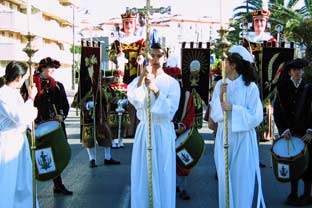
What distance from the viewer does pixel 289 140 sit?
7.09m

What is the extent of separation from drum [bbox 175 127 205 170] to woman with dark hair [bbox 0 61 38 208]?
88.1 inches

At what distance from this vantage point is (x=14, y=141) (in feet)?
19.1

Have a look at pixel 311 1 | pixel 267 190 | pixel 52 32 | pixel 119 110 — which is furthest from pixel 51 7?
pixel 267 190

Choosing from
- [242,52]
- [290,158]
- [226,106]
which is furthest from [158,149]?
[290,158]

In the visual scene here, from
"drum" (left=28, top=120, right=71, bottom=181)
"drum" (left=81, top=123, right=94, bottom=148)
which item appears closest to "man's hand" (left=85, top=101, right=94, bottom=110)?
"drum" (left=81, top=123, right=94, bottom=148)

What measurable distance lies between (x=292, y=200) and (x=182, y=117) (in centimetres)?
187

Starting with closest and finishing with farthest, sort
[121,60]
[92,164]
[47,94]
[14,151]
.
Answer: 1. [14,151]
2. [47,94]
3. [92,164]
4. [121,60]

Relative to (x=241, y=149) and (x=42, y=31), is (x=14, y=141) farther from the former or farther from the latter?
(x=42, y=31)

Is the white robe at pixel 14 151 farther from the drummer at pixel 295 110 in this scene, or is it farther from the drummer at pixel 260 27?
the drummer at pixel 260 27

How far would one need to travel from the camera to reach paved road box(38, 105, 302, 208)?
7359 mm

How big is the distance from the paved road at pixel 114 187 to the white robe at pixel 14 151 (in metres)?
1.37

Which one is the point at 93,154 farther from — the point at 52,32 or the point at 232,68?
the point at 52,32

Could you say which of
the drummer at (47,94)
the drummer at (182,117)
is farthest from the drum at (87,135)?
the drummer at (182,117)

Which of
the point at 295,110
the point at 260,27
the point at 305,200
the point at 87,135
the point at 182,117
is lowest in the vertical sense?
the point at 305,200
